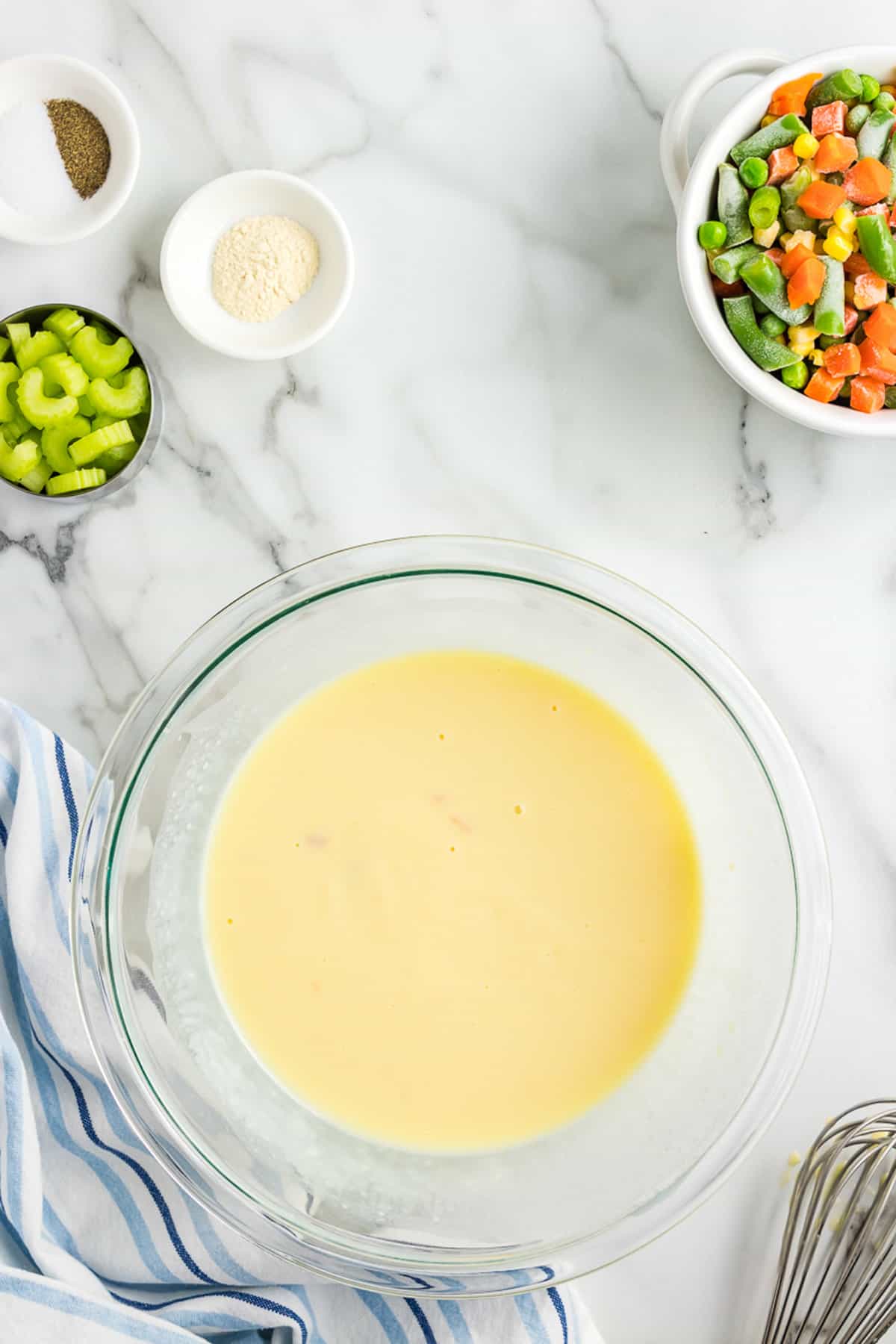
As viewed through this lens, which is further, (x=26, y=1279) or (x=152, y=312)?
(x=152, y=312)

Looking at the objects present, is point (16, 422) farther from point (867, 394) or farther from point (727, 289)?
point (867, 394)

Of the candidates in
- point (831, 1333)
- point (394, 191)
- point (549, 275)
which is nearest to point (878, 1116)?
point (831, 1333)

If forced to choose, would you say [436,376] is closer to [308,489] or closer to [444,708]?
[308,489]

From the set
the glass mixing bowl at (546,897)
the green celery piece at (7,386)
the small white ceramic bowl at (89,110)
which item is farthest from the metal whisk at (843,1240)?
the small white ceramic bowl at (89,110)

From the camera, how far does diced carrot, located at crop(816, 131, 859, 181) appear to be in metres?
1.21

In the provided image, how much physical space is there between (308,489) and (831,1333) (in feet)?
3.72

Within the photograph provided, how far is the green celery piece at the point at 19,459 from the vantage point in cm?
127

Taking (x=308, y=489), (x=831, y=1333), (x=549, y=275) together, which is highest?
(x=549, y=275)

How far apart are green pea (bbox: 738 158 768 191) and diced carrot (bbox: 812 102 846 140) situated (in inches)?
2.6

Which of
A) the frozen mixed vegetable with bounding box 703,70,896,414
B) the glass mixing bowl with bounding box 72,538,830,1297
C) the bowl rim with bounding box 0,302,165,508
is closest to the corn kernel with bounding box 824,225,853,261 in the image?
the frozen mixed vegetable with bounding box 703,70,896,414

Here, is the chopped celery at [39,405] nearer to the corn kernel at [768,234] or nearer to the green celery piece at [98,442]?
the green celery piece at [98,442]

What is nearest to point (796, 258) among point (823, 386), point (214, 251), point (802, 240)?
point (802, 240)

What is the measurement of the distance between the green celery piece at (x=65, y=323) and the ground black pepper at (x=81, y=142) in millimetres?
153

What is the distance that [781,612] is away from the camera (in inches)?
53.3
